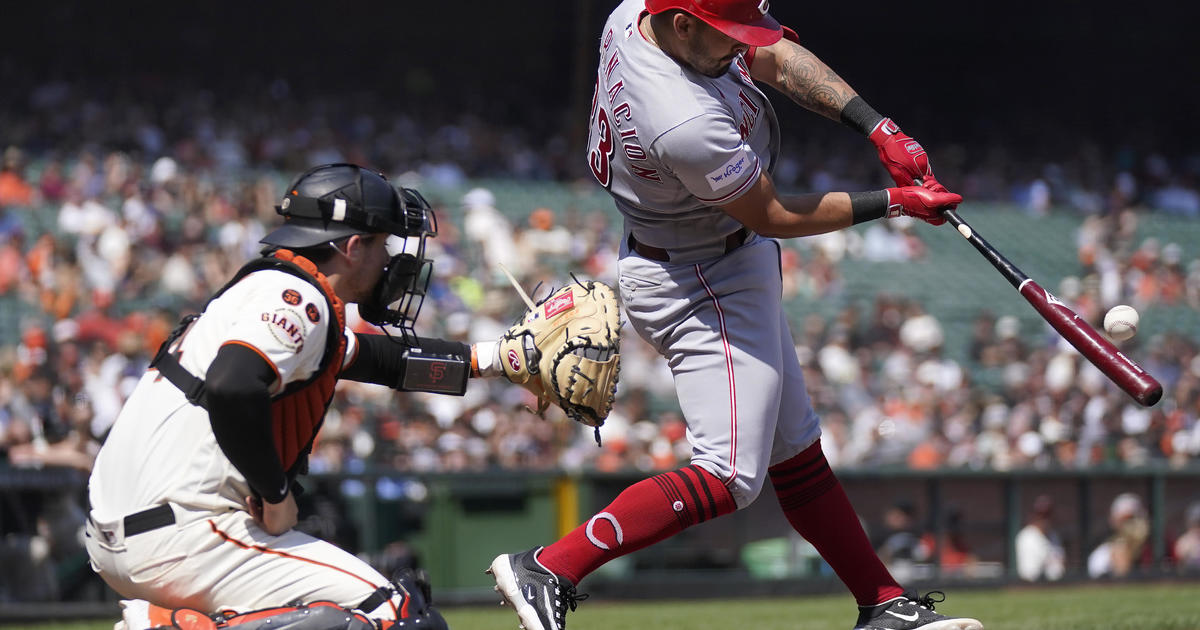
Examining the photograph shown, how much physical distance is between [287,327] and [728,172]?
117 centimetres

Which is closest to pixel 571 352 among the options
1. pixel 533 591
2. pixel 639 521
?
pixel 639 521

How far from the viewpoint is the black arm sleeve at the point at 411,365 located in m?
3.38

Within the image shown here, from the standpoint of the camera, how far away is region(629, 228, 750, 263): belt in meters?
3.53

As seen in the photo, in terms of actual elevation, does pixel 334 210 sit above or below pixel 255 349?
above

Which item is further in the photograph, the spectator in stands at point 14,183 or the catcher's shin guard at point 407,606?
the spectator in stands at point 14,183

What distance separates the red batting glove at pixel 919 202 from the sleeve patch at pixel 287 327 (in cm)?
160

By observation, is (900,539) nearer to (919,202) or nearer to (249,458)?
(919,202)

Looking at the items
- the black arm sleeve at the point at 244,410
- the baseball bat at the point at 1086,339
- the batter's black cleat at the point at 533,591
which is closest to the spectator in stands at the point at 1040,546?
the baseball bat at the point at 1086,339

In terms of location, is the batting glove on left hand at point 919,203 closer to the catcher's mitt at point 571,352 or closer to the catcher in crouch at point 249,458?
the catcher's mitt at point 571,352

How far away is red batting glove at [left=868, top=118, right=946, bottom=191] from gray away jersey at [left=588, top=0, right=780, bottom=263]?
30cm

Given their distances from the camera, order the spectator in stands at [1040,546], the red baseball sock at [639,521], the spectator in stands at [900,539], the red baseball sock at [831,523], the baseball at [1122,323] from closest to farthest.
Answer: the red baseball sock at [639,521] < the baseball at [1122,323] < the red baseball sock at [831,523] < the spectator in stands at [900,539] < the spectator in stands at [1040,546]

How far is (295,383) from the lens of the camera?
9.27ft

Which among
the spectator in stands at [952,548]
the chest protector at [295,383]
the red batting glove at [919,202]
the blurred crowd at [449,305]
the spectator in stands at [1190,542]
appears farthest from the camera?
the blurred crowd at [449,305]

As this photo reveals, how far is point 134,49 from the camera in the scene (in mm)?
17719
